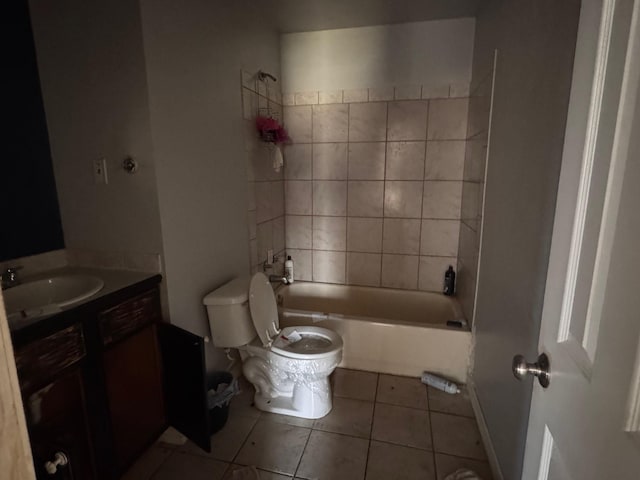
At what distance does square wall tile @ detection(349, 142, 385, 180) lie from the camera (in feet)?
8.84

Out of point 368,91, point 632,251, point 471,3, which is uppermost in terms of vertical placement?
point 471,3

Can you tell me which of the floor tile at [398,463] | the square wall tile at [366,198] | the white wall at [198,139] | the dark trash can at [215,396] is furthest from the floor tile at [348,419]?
the square wall tile at [366,198]

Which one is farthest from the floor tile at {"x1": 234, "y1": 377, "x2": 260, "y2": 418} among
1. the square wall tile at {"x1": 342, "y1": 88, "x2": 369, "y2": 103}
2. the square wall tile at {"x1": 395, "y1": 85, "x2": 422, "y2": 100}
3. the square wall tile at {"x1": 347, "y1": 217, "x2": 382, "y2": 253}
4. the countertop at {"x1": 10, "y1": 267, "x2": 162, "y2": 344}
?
the square wall tile at {"x1": 395, "y1": 85, "x2": 422, "y2": 100}

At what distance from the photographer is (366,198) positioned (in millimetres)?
2789

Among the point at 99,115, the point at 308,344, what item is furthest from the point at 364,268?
the point at 99,115

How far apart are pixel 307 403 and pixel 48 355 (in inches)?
49.0

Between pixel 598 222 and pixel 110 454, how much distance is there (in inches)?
69.8

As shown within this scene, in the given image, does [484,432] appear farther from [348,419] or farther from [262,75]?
[262,75]

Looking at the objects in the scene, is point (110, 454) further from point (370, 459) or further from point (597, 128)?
point (597, 128)

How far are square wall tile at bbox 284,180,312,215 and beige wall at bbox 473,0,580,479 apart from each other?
4.72 ft

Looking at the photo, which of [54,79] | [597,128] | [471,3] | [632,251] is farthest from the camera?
[471,3]

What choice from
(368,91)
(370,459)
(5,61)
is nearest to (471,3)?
(368,91)

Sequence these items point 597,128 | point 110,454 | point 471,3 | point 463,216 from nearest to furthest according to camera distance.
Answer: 1. point 597,128
2. point 110,454
3. point 471,3
4. point 463,216

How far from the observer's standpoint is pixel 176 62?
5.24ft
